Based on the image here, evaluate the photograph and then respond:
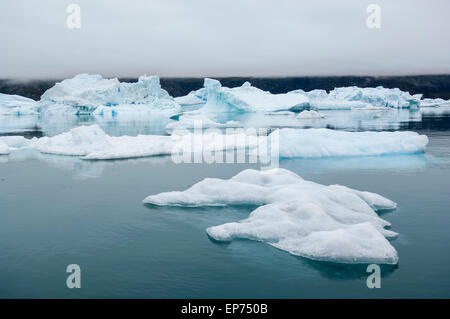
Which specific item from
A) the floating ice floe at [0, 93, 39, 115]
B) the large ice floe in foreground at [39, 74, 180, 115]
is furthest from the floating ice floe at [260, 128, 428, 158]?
the floating ice floe at [0, 93, 39, 115]

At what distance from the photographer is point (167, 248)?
6875mm

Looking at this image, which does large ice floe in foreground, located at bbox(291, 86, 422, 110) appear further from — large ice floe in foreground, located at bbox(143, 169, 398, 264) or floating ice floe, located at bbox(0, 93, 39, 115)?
large ice floe in foreground, located at bbox(143, 169, 398, 264)

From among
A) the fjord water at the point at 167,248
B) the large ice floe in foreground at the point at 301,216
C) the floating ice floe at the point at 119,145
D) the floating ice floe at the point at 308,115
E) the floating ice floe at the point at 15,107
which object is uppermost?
the floating ice floe at the point at 15,107

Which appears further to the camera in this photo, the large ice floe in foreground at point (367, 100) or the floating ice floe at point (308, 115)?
the large ice floe in foreground at point (367, 100)

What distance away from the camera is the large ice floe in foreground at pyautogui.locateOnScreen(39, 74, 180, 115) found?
53969mm

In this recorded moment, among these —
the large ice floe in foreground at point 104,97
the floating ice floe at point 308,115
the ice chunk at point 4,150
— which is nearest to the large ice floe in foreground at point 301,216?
the ice chunk at point 4,150

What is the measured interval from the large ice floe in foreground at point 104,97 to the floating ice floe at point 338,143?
36315mm

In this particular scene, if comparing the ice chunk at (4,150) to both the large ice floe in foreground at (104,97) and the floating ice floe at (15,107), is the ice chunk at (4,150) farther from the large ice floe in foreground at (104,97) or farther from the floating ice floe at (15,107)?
the floating ice floe at (15,107)

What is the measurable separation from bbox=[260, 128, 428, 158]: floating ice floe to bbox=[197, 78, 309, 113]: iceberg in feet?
104

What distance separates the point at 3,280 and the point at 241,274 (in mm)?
3281

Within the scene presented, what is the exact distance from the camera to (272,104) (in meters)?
55.5

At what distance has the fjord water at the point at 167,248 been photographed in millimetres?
5570
